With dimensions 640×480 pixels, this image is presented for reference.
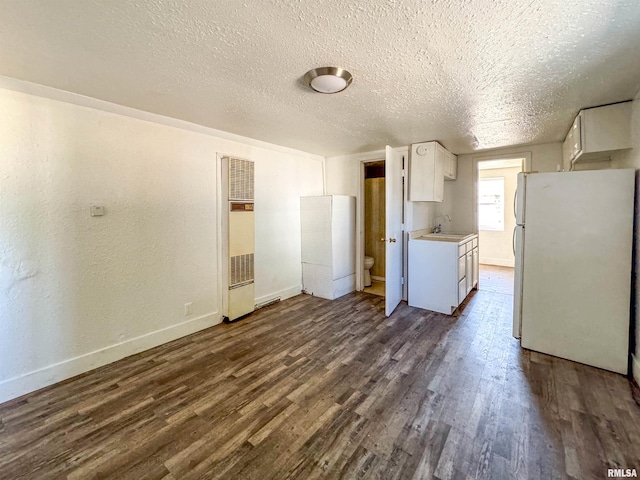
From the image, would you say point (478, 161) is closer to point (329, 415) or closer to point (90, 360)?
point (329, 415)

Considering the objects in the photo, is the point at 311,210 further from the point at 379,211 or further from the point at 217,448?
the point at 217,448

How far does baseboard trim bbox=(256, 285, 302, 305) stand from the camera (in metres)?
3.82

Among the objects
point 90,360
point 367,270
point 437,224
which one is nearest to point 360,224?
point 367,270

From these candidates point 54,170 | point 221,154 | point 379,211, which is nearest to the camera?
point 54,170

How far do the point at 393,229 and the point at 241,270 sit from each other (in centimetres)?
201

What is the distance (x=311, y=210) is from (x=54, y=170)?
114 inches

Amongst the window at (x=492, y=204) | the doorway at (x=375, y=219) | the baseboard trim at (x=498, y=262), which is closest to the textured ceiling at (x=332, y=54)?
the doorway at (x=375, y=219)

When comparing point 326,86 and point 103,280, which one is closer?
point 326,86

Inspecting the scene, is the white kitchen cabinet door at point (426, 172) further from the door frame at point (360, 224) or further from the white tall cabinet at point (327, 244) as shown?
the white tall cabinet at point (327, 244)

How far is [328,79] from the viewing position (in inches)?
73.2

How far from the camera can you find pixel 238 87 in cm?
207

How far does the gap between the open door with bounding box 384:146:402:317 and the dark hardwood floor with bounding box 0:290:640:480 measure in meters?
0.79

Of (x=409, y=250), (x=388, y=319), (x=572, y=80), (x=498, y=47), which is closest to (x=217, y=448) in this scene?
(x=388, y=319)

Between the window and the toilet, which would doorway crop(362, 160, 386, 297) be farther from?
the window
